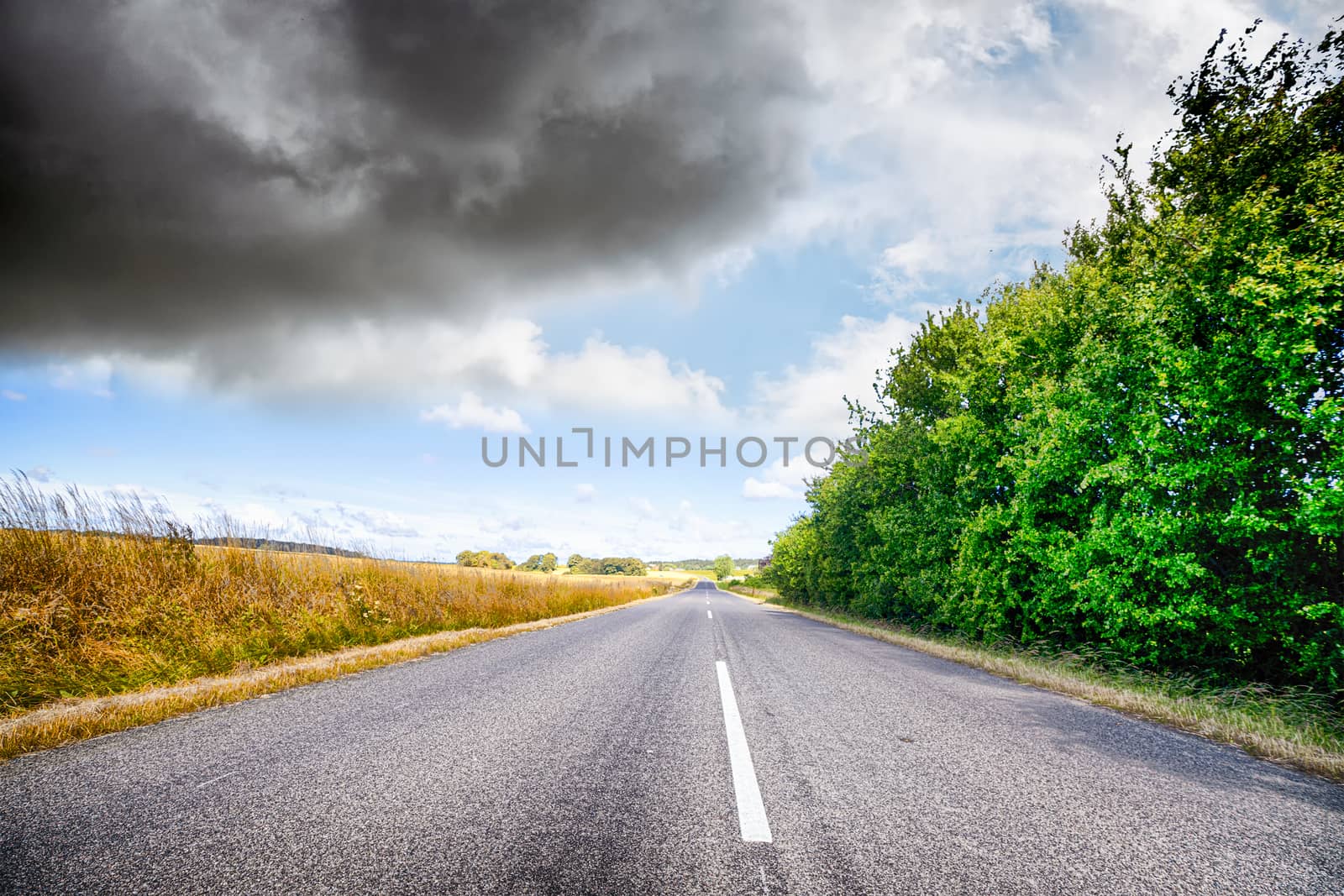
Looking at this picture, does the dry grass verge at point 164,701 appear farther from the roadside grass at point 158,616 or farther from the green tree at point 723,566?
the green tree at point 723,566

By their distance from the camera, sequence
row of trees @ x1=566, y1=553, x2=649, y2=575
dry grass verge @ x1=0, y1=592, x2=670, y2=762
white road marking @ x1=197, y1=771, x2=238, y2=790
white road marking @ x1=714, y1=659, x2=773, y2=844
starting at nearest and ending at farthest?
white road marking @ x1=714, y1=659, x2=773, y2=844
white road marking @ x1=197, y1=771, x2=238, y2=790
dry grass verge @ x1=0, y1=592, x2=670, y2=762
row of trees @ x1=566, y1=553, x2=649, y2=575

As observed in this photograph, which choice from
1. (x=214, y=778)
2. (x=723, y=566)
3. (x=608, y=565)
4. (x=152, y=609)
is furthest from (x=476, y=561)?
(x=723, y=566)

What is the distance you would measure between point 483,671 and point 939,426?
10.7m

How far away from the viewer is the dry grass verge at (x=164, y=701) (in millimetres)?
3826

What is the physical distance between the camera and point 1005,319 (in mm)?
12859

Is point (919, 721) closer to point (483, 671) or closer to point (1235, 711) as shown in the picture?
point (1235, 711)

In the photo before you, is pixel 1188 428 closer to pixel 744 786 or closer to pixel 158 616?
pixel 744 786

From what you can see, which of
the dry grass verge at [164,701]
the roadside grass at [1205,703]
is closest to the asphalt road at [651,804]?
the dry grass verge at [164,701]

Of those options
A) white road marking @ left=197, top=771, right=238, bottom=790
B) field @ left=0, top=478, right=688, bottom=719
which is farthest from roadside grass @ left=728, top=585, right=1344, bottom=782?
field @ left=0, top=478, right=688, bottom=719

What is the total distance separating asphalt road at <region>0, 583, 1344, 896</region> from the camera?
224cm

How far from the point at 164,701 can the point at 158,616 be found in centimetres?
265

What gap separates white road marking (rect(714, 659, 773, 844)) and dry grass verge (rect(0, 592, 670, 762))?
481 cm

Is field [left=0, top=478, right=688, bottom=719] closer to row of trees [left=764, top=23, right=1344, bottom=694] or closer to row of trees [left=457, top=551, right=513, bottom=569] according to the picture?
row of trees [left=457, top=551, right=513, bottom=569]

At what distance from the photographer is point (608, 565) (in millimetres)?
125438
